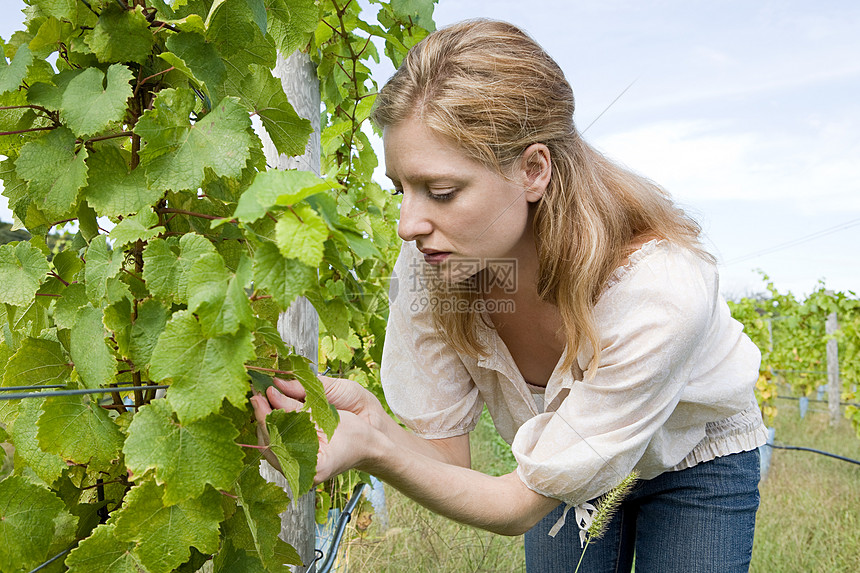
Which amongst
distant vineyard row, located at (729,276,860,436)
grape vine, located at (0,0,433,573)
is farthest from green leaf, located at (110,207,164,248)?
distant vineyard row, located at (729,276,860,436)

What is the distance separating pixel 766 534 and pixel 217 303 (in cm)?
433

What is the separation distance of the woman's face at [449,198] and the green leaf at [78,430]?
0.69 meters

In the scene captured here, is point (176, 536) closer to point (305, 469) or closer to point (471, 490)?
point (305, 469)

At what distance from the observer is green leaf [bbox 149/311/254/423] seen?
0.84 meters

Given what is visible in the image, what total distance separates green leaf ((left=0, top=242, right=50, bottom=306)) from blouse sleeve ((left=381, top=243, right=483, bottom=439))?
A: 90cm

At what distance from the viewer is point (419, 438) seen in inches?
70.1

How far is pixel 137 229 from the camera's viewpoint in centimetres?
98

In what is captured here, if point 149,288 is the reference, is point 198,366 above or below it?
below

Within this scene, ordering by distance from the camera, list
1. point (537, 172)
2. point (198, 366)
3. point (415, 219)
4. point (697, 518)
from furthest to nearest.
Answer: point (697, 518) < point (537, 172) < point (415, 219) < point (198, 366)

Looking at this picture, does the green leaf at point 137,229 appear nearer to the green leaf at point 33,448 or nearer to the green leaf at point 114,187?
the green leaf at point 114,187

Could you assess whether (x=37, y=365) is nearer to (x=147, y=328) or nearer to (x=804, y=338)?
(x=147, y=328)

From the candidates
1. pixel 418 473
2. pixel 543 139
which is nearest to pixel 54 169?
pixel 418 473

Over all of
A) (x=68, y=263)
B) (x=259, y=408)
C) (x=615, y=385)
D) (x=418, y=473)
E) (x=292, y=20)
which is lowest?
(x=418, y=473)

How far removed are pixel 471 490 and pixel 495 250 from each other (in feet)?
1.70
